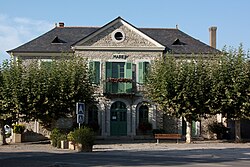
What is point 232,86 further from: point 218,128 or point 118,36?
point 118,36

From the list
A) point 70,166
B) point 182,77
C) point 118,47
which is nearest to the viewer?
point 70,166

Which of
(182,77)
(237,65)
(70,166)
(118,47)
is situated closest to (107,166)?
(70,166)

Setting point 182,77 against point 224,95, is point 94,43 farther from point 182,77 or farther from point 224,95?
point 224,95

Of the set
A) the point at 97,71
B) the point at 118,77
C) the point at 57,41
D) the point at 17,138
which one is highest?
the point at 57,41

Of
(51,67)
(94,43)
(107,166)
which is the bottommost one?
(107,166)

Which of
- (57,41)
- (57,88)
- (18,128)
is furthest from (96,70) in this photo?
(18,128)

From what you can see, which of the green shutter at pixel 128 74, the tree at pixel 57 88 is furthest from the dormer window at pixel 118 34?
the tree at pixel 57 88

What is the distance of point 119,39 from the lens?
3909 centimetres

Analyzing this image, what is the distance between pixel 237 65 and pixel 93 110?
12.1 m

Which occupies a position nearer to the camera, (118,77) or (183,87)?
(183,87)

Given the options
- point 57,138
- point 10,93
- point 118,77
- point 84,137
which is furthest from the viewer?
point 118,77

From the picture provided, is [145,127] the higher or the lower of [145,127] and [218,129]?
the higher

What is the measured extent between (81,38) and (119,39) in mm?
4028

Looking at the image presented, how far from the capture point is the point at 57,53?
1547 inches
